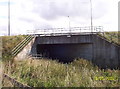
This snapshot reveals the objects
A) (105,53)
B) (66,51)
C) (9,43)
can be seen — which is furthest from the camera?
(66,51)

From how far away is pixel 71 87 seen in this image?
10.3 meters

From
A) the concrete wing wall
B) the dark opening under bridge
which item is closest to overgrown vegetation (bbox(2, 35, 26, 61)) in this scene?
the dark opening under bridge

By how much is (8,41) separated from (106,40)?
42.1 ft

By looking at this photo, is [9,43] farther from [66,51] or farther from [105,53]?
[105,53]

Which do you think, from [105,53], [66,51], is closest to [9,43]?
[66,51]

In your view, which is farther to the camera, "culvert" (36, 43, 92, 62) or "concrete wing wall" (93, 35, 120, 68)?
"culvert" (36, 43, 92, 62)

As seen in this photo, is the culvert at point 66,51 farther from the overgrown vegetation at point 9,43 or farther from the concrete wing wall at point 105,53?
the overgrown vegetation at point 9,43

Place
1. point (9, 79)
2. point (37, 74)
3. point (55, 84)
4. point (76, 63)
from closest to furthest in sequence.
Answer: point (55, 84) → point (9, 79) → point (37, 74) → point (76, 63)

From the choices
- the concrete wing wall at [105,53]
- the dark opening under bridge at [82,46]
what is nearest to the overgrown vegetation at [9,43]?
the dark opening under bridge at [82,46]

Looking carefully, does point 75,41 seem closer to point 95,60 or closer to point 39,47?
point 95,60

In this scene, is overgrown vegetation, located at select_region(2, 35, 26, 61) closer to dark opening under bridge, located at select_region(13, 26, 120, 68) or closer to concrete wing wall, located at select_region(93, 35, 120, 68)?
dark opening under bridge, located at select_region(13, 26, 120, 68)

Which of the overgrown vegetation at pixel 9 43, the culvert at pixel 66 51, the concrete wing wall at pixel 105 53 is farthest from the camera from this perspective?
the culvert at pixel 66 51

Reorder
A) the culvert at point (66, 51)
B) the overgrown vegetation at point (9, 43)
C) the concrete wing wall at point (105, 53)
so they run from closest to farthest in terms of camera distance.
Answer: the concrete wing wall at point (105, 53), the overgrown vegetation at point (9, 43), the culvert at point (66, 51)

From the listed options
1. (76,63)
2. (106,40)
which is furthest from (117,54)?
(76,63)
